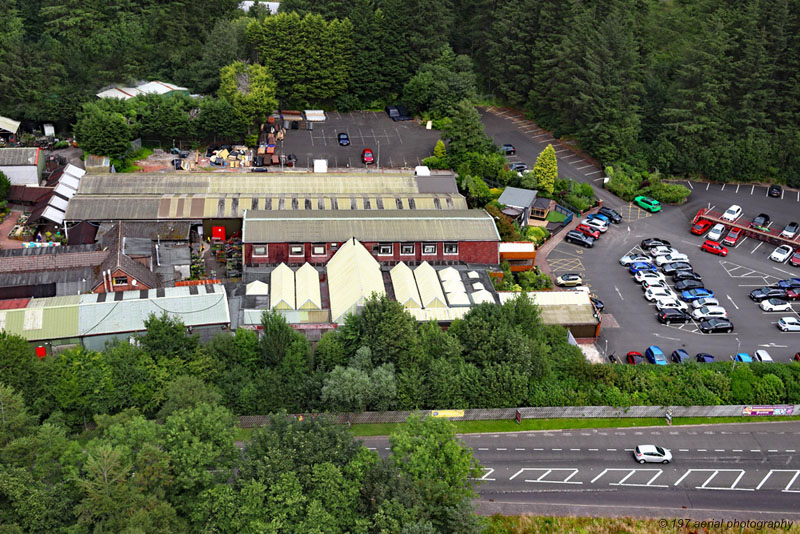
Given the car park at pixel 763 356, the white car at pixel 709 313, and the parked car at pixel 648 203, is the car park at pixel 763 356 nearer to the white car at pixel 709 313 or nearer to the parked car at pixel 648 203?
the white car at pixel 709 313

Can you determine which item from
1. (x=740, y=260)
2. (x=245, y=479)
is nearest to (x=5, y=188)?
(x=245, y=479)

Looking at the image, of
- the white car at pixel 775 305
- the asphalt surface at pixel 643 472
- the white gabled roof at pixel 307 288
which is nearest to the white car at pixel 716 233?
the white car at pixel 775 305

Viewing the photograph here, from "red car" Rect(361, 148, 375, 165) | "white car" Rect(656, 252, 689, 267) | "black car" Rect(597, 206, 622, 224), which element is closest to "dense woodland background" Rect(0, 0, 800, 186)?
"black car" Rect(597, 206, 622, 224)

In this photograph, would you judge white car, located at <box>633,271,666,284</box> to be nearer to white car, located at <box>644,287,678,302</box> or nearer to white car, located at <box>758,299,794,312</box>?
white car, located at <box>644,287,678,302</box>

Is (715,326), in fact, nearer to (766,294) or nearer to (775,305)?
(775,305)

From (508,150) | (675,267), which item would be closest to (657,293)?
(675,267)

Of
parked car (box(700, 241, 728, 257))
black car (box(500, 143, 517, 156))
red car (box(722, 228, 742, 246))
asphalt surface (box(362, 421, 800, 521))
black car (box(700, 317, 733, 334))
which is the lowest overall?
asphalt surface (box(362, 421, 800, 521))

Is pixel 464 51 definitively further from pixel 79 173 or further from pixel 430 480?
pixel 430 480
